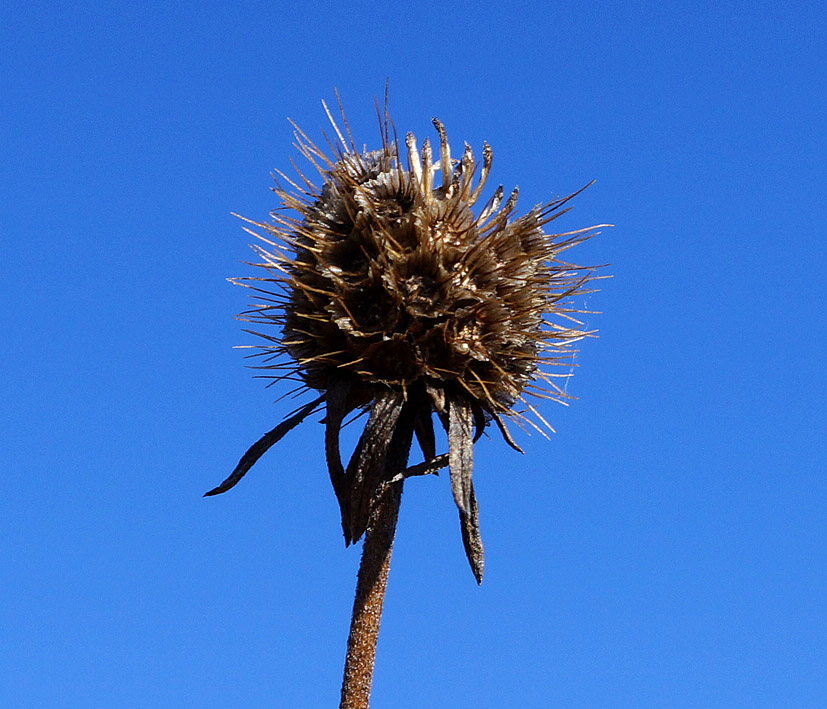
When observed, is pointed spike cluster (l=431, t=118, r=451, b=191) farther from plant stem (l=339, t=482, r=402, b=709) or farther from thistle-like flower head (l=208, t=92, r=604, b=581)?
plant stem (l=339, t=482, r=402, b=709)

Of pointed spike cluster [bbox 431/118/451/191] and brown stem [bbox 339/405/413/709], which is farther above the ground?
pointed spike cluster [bbox 431/118/451/191]

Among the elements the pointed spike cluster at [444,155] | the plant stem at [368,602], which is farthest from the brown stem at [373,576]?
the pointed spike cluster at [444,155]

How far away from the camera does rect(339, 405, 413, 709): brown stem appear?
6848 mm

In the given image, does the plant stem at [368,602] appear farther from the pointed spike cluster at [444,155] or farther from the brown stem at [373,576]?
the pointed spike cluster at [444,155]

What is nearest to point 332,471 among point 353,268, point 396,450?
point 396,450

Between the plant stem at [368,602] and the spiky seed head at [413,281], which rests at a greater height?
the spiky seed head at [413,281]

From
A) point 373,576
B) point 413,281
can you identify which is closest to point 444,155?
point 413,281

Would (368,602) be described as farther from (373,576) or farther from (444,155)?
(444,155)

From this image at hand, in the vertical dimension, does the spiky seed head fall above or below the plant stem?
above

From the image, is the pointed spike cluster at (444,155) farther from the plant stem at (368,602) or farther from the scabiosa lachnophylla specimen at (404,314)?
the plant stem at (368,602)

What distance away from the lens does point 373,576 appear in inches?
276

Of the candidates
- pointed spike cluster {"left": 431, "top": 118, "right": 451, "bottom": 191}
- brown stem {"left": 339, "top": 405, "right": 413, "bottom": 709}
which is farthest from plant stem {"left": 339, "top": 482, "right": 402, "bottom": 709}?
pointed spike cluster {"left": 431, "top": 118, "right": 451, "bottom": 191}

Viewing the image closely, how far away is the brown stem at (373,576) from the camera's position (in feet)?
22.5

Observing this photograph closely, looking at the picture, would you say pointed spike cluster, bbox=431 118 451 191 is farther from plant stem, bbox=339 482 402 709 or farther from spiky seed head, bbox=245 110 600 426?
plant stem, bbox=339 482 402 709
